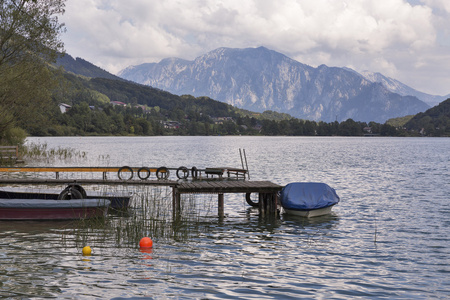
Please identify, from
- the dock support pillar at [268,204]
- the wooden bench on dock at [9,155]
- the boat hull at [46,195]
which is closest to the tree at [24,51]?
the wooden bench on dock at [9,155]

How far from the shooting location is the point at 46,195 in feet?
76.8

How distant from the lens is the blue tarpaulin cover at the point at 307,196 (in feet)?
74.0

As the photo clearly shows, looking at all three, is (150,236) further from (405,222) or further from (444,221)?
(444,221)

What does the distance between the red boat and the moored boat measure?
9.36 meters

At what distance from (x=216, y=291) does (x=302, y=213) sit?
39.3ft

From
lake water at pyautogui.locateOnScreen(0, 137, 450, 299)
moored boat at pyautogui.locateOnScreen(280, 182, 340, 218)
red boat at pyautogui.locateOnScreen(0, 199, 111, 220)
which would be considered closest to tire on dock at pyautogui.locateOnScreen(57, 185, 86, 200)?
red boat at pyautogui.locateOnScreen(0, 199, 111, 220)

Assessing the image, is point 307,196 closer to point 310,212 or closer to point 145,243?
point 310,212

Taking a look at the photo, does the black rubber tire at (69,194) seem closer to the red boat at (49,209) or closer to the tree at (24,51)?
the red boat at (49,209)

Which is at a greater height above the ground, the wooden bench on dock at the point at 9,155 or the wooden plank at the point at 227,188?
the wooden bench on dock at the point at 9,155

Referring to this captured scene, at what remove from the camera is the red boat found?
2053cm

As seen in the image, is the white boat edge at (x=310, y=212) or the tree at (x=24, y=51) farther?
the tree at (x=24, y=51)

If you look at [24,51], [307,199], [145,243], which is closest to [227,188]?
[307,199]

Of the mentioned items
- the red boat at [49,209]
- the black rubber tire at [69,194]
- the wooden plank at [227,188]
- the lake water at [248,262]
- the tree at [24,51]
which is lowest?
the lake water at [248,262]

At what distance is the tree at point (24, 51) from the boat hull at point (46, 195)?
1547cm
